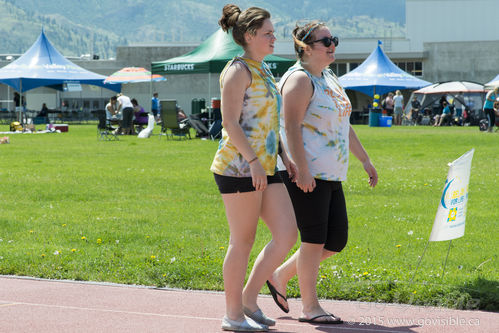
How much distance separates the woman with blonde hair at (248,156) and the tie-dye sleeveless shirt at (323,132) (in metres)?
0.26

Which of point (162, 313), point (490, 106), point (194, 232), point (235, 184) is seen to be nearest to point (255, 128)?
point (235, 184)

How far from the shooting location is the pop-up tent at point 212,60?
27019 mm

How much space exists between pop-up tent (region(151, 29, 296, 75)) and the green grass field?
1101cm

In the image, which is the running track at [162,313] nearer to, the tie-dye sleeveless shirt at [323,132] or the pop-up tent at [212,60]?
the tie-dye sleeveless shirt at [323,132]

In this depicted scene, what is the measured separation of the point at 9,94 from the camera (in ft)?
210

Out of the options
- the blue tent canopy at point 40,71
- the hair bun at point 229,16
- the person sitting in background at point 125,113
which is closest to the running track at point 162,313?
the hair bun at point 229,16

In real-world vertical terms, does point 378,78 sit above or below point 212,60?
below

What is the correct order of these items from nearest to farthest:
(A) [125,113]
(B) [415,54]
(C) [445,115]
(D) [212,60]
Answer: (D) [212,60]
(A) [125,113]
(C) [445,115]
(B) [415,54]

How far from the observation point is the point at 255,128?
461 cm

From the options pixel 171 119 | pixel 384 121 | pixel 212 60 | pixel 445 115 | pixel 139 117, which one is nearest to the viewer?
pixel 171 119

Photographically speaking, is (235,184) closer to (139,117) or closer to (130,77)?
(139,117)

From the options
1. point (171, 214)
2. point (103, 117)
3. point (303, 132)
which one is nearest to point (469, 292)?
point (303, 132)

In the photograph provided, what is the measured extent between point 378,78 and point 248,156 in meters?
37.8

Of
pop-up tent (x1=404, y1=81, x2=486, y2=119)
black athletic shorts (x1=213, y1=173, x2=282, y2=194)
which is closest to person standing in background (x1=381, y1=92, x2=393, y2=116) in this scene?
pop-up tent (x1=404, y1=81, x2=486, y2=119)
